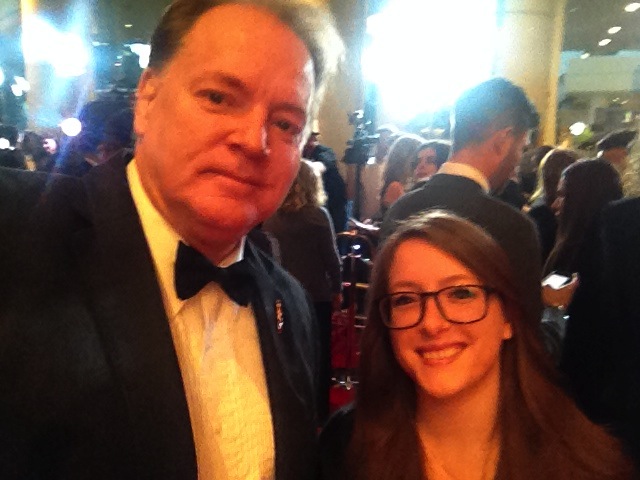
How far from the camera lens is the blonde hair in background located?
12.7 ft

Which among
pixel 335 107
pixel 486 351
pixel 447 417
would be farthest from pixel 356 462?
pixel 335 107

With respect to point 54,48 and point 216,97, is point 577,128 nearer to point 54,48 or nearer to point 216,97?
point 54,48

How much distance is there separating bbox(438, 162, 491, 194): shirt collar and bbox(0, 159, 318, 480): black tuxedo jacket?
1776 millimetres

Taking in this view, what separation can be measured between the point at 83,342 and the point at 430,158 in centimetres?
355

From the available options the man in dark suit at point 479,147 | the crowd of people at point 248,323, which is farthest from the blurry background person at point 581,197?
the crowd of people at point 248,323

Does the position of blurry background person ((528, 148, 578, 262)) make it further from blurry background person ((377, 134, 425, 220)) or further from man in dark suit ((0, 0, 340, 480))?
man in dark suit ((0, 0, 340, 480))

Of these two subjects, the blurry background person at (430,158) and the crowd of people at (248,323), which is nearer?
the crowd of people at (248,323)

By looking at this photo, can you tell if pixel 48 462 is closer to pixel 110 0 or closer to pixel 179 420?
pixel 179 420

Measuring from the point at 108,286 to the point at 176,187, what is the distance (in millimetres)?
197

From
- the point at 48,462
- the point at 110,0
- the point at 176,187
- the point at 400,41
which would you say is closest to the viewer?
the point at 48,462

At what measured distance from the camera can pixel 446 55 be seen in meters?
9.63

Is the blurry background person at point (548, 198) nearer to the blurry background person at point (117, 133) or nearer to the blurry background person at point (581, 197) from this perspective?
the blurry background person at point (581, 197)

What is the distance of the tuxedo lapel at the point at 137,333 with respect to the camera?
39.7 inches

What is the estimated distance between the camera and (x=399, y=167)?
471 centimetres
